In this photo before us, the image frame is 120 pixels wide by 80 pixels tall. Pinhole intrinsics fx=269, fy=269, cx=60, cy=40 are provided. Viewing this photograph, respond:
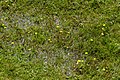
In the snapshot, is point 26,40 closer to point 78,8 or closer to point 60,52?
point 60,52

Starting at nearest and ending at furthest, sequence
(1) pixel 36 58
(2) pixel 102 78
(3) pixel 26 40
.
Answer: (2) pixel 102 78 < (1) pixel 36 58 < (3) pixel 26 40

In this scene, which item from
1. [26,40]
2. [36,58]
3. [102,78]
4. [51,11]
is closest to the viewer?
[102,78]

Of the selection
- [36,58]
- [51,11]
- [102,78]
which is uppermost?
[51,11]

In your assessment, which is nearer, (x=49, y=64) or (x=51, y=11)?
(x=49, y=64)

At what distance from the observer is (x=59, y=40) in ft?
16.5

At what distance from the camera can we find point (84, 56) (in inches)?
187

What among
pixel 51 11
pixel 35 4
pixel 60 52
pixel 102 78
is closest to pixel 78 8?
pixel 51 11

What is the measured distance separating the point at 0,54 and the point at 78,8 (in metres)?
2.01

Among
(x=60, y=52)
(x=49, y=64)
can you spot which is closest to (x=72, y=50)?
(x=60, y=52)

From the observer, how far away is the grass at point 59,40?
177 inches

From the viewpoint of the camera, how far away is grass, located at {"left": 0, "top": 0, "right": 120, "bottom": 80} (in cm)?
450

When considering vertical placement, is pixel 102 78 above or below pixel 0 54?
below

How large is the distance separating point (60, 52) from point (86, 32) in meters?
0.70

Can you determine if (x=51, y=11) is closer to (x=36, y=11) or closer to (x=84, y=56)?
(x=36, y=11)
